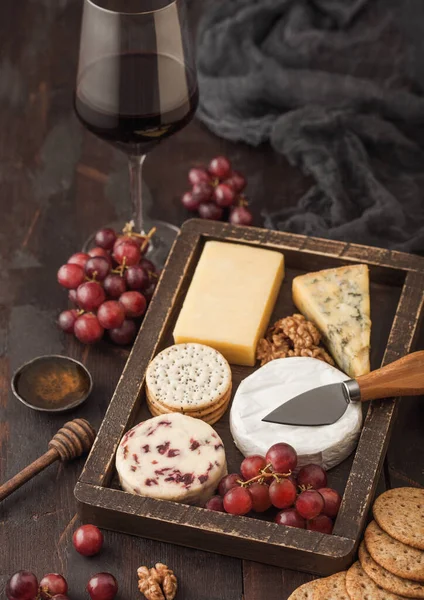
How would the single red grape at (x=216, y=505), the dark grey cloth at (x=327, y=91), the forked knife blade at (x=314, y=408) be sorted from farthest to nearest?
the dark grey cloth at (x=327, y=91) → the forked knife blade at (x=314, y=408) → the single red grape at (x=216, y=505)

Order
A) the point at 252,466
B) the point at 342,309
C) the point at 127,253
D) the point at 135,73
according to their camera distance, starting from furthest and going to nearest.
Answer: the point at 127,253
the point at 342,309
the point at 135,73
the point at 252,466

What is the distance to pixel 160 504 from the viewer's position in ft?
6.56

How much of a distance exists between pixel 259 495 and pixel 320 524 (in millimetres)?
122

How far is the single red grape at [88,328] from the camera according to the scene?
7.95 ft

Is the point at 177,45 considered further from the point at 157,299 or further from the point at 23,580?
the point at 23,580

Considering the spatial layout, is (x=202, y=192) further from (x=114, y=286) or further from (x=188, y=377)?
(x=188, y=377)

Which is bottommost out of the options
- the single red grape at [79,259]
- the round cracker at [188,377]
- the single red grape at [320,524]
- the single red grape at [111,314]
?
the single red grape at [111,314]

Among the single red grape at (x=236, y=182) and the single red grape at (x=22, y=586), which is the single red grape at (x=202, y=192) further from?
the single red grape at (x=22, y=586)

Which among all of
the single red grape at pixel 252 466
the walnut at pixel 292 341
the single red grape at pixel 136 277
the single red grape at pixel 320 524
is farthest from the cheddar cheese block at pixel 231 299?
the single red grape at pixel 320 524

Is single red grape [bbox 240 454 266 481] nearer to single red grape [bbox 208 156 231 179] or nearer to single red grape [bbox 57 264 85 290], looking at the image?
single red grape [bbox 57 264 85 290]

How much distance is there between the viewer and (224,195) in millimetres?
2742

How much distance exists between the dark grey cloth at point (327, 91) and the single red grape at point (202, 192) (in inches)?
7.2

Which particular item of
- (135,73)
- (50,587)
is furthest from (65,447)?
(135,73)

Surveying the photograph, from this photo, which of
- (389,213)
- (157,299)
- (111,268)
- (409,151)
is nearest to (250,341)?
(157,299)
